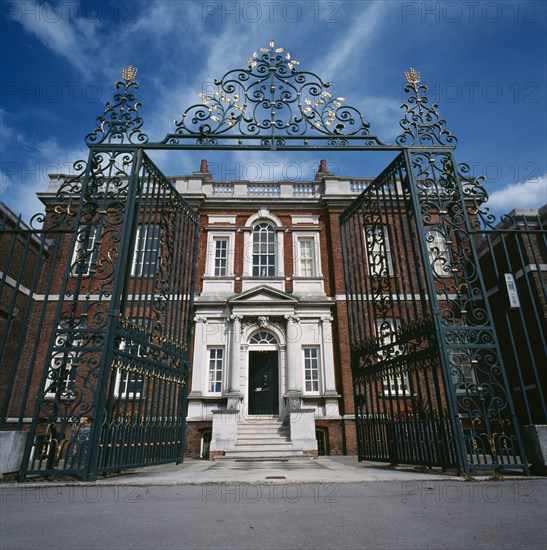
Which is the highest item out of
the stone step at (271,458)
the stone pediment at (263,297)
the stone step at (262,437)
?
the stone pediment at (263,297)

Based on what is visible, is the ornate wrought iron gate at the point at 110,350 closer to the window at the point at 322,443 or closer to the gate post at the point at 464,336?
the gate post at the point at 464,336

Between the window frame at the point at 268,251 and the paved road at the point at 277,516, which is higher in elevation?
the window frame at the point at 268,251

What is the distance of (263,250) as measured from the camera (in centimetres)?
1627

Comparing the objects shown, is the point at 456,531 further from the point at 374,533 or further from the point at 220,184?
the point at 220,184

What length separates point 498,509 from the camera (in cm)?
286

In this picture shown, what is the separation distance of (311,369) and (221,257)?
5.83m

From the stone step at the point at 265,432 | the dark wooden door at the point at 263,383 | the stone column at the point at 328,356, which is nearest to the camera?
the stone step at the point at 265,432

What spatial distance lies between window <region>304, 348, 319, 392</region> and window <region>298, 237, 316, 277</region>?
3.19 metres

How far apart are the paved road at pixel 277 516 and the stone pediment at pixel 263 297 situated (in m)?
10.9

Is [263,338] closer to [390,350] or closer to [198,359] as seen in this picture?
[198,359]

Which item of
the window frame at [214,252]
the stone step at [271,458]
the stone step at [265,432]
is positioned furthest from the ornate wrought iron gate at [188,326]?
the window frame at [214,252]

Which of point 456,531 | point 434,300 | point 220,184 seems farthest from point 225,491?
point 220,184

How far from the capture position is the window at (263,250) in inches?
628

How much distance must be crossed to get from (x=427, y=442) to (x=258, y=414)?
9.86 metres
